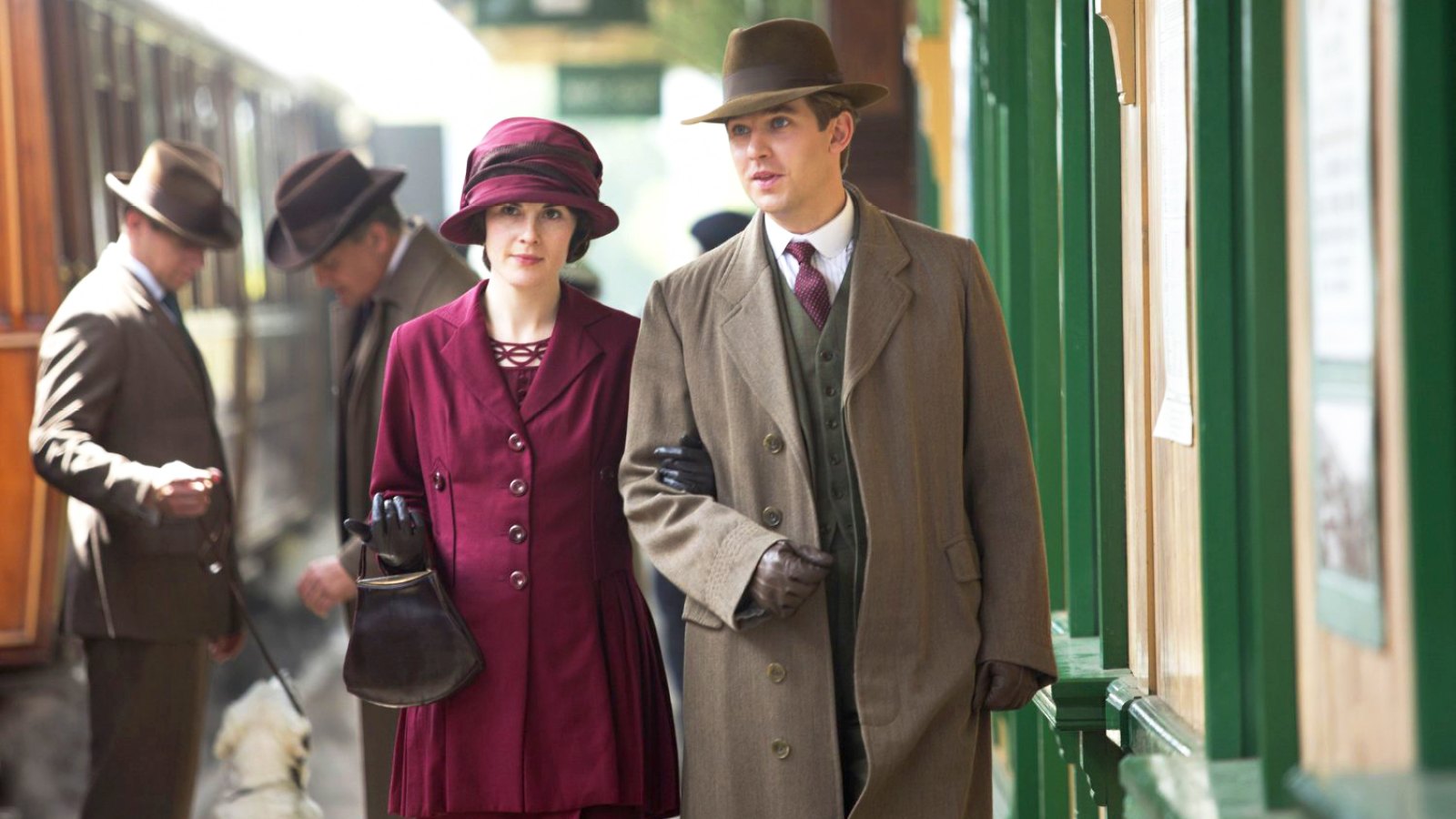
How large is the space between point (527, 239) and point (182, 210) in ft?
5.82

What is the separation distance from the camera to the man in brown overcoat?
2949mm

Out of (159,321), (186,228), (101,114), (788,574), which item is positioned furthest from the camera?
(101,114)

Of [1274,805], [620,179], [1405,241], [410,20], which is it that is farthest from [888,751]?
[620,179]

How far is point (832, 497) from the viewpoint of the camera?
9.89ft

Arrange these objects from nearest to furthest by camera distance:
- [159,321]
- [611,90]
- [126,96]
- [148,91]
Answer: [159,321] < [126,96] < [148,91] < [611,90]

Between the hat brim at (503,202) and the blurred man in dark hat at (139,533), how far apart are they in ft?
3.90

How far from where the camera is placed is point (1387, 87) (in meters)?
1.90

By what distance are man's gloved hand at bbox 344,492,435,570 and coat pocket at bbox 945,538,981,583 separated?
0.96 metres

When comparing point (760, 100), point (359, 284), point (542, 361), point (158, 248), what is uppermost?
point (760, 100)

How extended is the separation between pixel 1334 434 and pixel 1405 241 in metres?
0.34

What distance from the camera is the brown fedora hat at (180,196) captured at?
4586 millimetres

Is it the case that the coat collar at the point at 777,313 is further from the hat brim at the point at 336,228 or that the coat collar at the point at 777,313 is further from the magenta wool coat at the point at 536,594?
the hat brim at the point at 336,228

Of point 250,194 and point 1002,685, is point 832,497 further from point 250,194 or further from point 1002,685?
point 250,194

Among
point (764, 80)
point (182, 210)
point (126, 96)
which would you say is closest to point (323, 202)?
point (182, 210)
